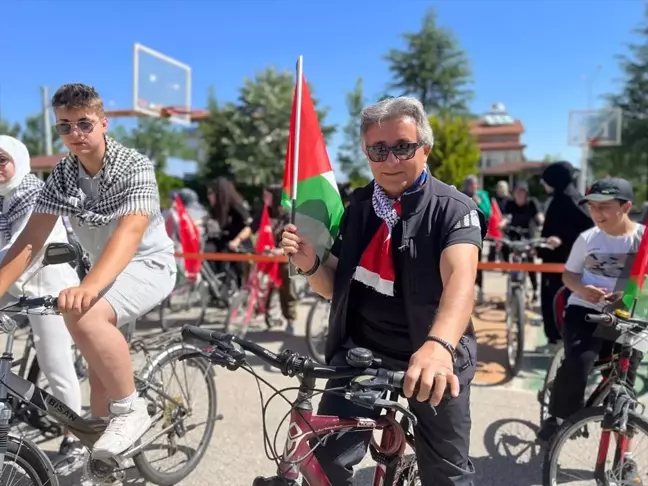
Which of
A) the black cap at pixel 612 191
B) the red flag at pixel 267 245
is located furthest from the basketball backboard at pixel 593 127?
the black cap at pixel 612 191

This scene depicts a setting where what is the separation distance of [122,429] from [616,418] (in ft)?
7.53

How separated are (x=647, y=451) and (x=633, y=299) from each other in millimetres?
748

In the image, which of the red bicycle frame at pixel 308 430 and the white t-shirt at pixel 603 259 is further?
the white t-shirt at pixel 603 259

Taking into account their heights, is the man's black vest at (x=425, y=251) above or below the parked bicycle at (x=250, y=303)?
above

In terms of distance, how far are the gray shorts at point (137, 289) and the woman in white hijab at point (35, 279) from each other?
80cm

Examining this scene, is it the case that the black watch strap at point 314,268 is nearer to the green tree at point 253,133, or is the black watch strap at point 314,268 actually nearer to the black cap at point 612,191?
the black cap at point 612,191

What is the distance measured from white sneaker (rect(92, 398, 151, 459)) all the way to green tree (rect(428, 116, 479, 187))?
88.0ft

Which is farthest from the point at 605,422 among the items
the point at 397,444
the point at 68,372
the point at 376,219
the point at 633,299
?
the point at 68,372

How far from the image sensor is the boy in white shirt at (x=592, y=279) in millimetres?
3133

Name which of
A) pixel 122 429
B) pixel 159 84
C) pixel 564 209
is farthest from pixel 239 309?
pixel 159 84

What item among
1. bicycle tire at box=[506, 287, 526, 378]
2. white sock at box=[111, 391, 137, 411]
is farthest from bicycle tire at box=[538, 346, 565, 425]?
white sock at box=[111, 391, 137, 411]

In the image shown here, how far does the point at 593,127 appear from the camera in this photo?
63.8ft

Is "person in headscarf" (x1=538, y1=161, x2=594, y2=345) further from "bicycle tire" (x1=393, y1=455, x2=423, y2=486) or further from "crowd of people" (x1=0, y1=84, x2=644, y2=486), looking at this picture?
"bicycle tire" (x1=393, y1=455, x2=423, y2=486)

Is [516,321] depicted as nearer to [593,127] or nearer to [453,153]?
[593,127]
